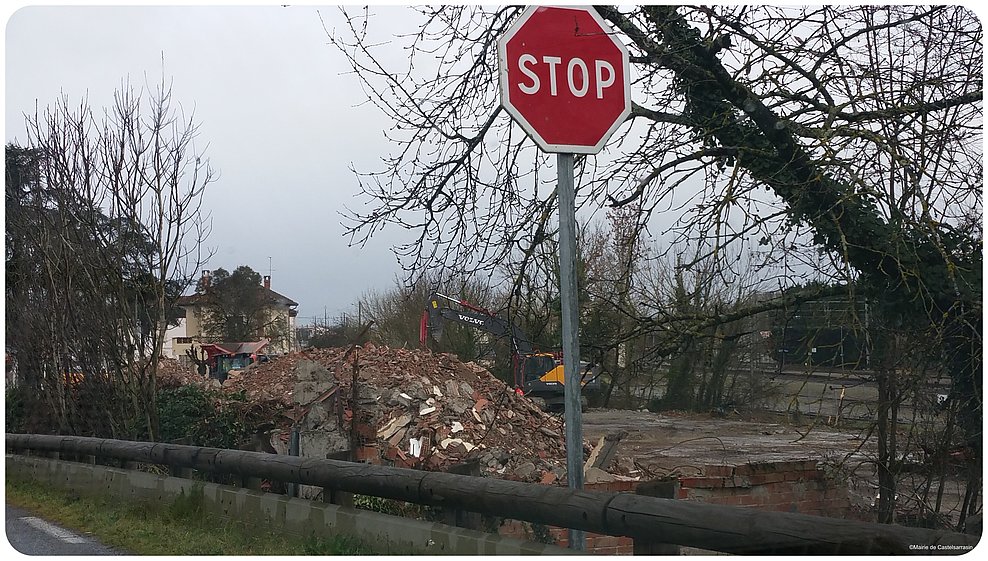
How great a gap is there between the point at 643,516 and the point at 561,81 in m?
2.25

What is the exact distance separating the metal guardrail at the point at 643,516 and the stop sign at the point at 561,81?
1855mm

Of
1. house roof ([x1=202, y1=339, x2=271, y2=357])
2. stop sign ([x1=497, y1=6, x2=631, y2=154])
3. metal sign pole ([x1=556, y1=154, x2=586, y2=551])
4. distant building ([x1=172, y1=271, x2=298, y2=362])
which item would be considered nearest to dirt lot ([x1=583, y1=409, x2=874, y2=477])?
metal sign pole ([x1=556, y1=154, x2=586, y2=551])

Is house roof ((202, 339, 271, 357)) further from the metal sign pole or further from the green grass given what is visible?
the metal sign pole

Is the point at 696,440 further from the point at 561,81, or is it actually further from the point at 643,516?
the point at 561,81

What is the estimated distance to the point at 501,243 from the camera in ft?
22.1

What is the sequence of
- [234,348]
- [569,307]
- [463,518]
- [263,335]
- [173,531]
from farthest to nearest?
1. [263,335]
2. [234,348]
3. [173,531]
4. [463,518]
5. [569,307]

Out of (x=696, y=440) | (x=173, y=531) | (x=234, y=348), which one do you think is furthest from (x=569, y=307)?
(x=234, y=348)

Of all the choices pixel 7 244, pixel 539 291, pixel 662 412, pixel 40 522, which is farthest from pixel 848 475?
pixel 662 412

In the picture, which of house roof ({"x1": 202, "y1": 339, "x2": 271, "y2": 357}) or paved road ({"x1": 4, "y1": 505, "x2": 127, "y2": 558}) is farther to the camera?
house roof ({"x1": 202, "y1": 339, "x2": 271, "y2": 357})

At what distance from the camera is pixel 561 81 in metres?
4.46

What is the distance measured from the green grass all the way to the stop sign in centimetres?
312

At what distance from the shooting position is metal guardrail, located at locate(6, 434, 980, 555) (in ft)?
13.5

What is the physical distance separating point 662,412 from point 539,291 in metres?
19.2

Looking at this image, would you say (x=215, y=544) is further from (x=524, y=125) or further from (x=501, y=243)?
(x=524, y=125)
